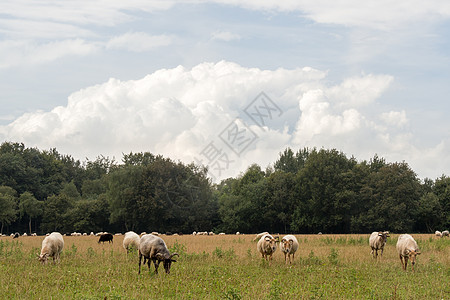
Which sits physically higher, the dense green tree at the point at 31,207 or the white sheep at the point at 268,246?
the dense green tree at the point at 31,207

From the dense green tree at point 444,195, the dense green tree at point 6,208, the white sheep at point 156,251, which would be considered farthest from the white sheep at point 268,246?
the dense green tree at point 6,208

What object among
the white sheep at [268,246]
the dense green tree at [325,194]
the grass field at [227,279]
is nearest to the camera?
the grass field at [227,279]

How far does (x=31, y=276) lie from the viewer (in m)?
18.0

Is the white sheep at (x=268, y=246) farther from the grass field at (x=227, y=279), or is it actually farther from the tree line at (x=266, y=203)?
the tree line at (x=266, y=203)

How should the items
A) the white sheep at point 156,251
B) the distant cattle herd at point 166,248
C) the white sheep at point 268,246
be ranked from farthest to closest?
the white sheep at point 268,246 → the distant cattle herd at point 166,248 → the white sheep at point 156,251

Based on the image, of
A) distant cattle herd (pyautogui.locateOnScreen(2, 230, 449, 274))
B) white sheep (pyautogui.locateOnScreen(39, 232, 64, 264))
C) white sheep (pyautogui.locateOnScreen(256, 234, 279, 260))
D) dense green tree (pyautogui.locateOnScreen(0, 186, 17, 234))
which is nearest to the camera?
distant cattle herd (pyautogui.locateOnScreen(2, 230, 449, 274))

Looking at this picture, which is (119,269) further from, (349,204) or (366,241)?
(349,204)

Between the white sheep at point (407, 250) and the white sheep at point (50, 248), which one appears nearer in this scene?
the white sheep at point (407, 250)

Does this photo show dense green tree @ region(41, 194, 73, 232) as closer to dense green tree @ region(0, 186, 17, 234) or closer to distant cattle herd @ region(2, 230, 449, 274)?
dense green tree @ region(0, 186, 17, 234)

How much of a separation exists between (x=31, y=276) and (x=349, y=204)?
65.9 m

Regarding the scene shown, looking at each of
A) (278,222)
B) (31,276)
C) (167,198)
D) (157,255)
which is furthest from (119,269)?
(278,222)

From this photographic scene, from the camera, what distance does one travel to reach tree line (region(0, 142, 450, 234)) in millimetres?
75625

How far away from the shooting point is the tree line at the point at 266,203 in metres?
75.6

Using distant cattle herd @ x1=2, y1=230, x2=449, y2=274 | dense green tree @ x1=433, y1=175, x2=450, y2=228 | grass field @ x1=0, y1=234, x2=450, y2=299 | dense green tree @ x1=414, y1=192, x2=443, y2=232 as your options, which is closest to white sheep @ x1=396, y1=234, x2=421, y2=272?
distant cattle herd @ x1=2, y1=230, x2=449, y2=274
